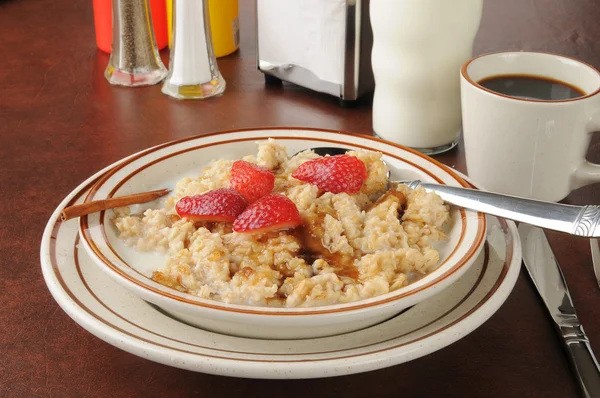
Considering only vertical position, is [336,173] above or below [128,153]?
above

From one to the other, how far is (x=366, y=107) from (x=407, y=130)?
0.20 metres

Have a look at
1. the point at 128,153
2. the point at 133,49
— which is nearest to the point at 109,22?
the point at 133,49

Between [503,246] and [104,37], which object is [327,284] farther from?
[104,37]

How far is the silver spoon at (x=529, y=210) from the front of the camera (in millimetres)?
796

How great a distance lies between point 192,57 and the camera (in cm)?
146

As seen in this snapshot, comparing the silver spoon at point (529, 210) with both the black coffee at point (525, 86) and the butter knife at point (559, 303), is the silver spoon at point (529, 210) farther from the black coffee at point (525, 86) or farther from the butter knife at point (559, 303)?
the black coffee at point (525, 86)

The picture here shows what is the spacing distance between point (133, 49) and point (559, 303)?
1.01 meters

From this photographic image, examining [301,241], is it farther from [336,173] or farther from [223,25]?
[223,25]

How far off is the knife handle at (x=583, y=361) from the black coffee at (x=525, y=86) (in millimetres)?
452

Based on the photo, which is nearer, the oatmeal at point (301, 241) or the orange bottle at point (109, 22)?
the oatmeal at point (301, 241)

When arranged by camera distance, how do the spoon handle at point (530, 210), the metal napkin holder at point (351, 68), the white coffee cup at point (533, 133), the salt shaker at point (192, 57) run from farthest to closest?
the salt shaker at point (192, 57) < the metal napkin holder at point (351, 68) < the white coffee cup at point (533, 133) < the spoon handle at point (530, 210)

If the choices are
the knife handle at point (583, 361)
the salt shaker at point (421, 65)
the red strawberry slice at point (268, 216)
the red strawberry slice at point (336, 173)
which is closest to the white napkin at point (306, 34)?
the salt shaker at point (421, 65)

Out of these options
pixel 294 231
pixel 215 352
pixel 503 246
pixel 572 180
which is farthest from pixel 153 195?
pixel 572 180

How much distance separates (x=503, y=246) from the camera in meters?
0.87
